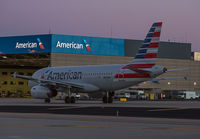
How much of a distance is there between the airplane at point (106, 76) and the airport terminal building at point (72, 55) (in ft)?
139

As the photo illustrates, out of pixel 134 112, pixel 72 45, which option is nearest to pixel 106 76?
pixel 134 112

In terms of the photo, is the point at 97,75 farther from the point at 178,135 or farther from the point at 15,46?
the point at 15,46

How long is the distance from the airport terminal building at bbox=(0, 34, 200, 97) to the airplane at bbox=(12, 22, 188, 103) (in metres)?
42.3

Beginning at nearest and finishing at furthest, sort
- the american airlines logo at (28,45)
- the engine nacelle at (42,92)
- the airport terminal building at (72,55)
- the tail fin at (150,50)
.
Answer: the tail fin at (150,50), the engine nacelle at (42,92), the american airlines logo at (28,45), the airport terminal building at (72,55)

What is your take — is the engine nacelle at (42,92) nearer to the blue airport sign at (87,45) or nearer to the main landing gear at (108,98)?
the main landing gear at (108,98)

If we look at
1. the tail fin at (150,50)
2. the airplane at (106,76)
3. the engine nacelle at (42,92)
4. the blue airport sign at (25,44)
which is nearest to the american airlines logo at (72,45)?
the blue airport sign at (25,44)

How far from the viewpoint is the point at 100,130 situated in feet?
59.9

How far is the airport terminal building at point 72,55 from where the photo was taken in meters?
103

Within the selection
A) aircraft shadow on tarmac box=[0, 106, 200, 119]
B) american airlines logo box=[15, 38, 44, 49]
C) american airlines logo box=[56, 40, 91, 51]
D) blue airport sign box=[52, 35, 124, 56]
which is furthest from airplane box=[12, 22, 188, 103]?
american airlines logo box=[56, 40, 91, 51]

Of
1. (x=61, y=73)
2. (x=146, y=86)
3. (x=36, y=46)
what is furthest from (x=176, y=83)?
(x=61, y=73)

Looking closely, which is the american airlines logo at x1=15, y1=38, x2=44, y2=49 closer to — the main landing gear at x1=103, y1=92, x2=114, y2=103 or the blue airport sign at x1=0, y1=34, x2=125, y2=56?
the blue airport sign at x1=0, y1=34, x2=125, y2=56

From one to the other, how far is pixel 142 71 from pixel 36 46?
56364 millimetres

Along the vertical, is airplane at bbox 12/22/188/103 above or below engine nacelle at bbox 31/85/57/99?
above

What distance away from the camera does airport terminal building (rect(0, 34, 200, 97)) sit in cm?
10306
